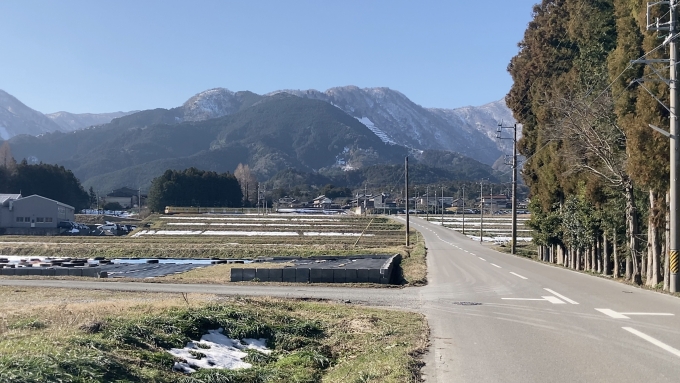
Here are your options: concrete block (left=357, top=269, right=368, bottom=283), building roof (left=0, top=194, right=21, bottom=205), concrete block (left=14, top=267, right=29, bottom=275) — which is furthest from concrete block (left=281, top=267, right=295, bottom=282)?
building roof (left=0, top=194, right=21, bottom=205)

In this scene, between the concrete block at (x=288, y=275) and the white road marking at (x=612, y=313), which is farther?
the concrete block at (x=288, y=275)

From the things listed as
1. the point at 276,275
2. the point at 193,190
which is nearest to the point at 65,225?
the point at 193,190

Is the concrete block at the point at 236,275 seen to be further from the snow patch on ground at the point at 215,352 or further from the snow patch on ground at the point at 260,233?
the snow patch on ground at the point at 260,233

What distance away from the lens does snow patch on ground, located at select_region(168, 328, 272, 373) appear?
7695mm

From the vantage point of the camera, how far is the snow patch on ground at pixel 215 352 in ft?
25.2

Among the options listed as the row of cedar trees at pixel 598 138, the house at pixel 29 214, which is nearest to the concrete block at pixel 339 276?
the row of cedar trees at pixel 598 138

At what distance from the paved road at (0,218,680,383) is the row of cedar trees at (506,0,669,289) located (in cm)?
331

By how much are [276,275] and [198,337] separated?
43.6 ft

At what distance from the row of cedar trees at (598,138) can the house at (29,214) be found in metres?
56.1

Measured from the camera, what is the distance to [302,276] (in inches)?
859

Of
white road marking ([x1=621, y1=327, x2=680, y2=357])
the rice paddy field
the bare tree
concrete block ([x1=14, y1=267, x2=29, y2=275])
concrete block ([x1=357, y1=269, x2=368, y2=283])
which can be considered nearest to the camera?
white road marking ([x1=621, y1=327, x2=680, y2=357])

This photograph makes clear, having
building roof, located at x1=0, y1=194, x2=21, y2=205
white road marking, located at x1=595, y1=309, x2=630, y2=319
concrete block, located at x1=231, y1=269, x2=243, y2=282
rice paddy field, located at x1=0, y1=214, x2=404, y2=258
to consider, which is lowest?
rice paddy field, located at x1=0, y1=214, x2=404, y2=258

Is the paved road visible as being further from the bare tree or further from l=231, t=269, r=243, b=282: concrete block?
the bare tree

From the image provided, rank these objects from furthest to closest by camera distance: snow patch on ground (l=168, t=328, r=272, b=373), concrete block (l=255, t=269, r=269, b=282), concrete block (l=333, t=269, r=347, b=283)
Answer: concrete block (l=255, t=269, r=269, b=282) → concrete block (l=333, t=269, r=347, b=283) → snow patch on ground (l=168, t=328, r=272, b=373)
